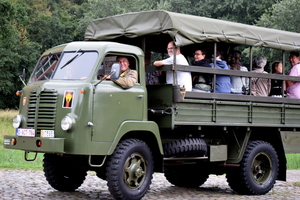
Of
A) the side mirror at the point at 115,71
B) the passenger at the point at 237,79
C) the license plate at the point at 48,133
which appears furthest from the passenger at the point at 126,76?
the passenger at the point at 237,79

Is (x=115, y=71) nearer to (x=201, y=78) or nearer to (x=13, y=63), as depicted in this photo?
(x=201, y=78)

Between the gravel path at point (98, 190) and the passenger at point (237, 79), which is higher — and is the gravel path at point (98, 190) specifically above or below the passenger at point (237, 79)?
below

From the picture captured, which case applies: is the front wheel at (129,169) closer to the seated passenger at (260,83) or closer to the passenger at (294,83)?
the seated passenger at (260,83)

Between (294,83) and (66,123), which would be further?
(294,83)

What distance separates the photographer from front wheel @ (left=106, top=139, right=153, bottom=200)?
8797mm

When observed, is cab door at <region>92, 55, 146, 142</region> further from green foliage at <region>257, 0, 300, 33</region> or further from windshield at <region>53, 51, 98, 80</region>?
green foliage at <region>257, 0, 300, 33</region>

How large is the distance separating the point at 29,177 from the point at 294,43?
264 inches

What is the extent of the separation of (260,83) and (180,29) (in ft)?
9.02

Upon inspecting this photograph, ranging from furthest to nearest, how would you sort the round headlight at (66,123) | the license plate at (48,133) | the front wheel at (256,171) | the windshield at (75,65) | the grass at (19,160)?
the grass at (19,160) → the front wheel at (256,171) → the windshield at (75,65) → the license plate at (48,133) → the round headlight at (66,123)

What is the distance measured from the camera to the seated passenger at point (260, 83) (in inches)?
465

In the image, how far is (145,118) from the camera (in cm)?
957

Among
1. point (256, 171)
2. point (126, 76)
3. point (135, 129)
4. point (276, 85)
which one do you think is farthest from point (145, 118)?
point (276, 85)

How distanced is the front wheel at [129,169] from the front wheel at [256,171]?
2621mm

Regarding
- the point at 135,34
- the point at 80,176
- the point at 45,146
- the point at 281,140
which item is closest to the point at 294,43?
the point at 281,140
